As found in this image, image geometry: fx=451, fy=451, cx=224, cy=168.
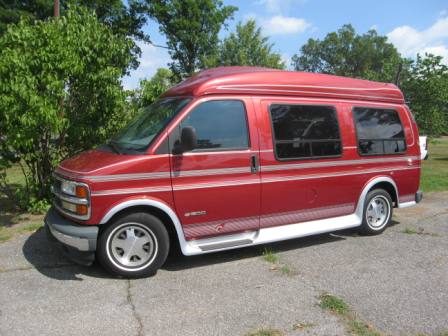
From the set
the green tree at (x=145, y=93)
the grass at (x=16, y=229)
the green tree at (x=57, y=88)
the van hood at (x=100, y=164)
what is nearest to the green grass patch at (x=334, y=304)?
the van hood at (x=100, y=164)

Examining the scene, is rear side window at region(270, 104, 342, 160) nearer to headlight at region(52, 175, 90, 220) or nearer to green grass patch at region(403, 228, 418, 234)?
green grass patch at region(403, 228, 418, 234)

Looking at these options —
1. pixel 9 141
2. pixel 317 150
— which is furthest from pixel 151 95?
pixel 317 150

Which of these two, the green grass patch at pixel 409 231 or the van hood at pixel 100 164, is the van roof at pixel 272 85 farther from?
the green grass patch at pixel 409 231

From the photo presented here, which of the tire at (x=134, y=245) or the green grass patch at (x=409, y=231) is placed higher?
the tire at (x=134, y=245)

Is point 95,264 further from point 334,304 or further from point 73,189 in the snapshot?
point 334,304

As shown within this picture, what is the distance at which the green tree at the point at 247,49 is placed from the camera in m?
35.2

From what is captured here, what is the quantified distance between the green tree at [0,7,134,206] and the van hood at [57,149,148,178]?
145 cm

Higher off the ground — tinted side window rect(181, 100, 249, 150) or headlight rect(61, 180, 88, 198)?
tinted side window rect(181, 100, 249, 150)

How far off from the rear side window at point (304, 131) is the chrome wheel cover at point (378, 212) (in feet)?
3.81

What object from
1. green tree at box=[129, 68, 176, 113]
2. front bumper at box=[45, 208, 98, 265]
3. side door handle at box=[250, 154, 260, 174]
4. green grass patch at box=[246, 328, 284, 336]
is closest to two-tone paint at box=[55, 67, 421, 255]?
side door handle at box=[250, 154, 260, 174]

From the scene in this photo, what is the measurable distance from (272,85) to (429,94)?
1624 cm

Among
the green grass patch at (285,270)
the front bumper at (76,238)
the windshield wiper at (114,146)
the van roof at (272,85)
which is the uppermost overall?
the van roof at (272,85)

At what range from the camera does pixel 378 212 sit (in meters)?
7.12

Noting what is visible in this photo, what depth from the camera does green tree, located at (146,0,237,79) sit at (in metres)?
31.7
